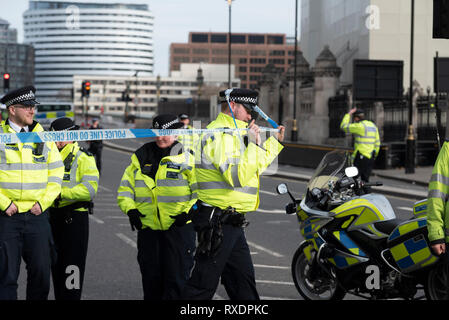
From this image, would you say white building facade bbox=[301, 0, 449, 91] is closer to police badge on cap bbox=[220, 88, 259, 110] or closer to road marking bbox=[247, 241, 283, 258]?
road marking bbox=[247, 241, 283, 258]

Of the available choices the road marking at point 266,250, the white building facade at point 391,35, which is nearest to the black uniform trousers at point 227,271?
the road marking at point 266,250

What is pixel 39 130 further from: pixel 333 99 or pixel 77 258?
pixel 333 99

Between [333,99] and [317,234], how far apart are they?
34732 mm

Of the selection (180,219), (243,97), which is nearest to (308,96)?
(180,219)

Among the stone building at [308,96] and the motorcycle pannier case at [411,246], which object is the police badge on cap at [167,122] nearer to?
the motorcycle pannier case at [411,246]

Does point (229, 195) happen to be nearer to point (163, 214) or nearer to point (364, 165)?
point (163, 214)

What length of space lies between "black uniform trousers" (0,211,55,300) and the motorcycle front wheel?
256 centimetres

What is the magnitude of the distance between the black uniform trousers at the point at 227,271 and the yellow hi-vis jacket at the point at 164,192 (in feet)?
3.10

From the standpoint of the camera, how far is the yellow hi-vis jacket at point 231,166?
18.6 feet

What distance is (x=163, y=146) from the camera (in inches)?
272

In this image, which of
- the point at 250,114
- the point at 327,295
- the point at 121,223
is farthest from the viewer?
the point at 121,223

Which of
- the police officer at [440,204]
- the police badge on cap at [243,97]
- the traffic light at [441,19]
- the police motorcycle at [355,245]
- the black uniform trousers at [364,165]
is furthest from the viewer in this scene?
the black uniform trousers at [364,165]

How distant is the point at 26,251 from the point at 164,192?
1.29m
